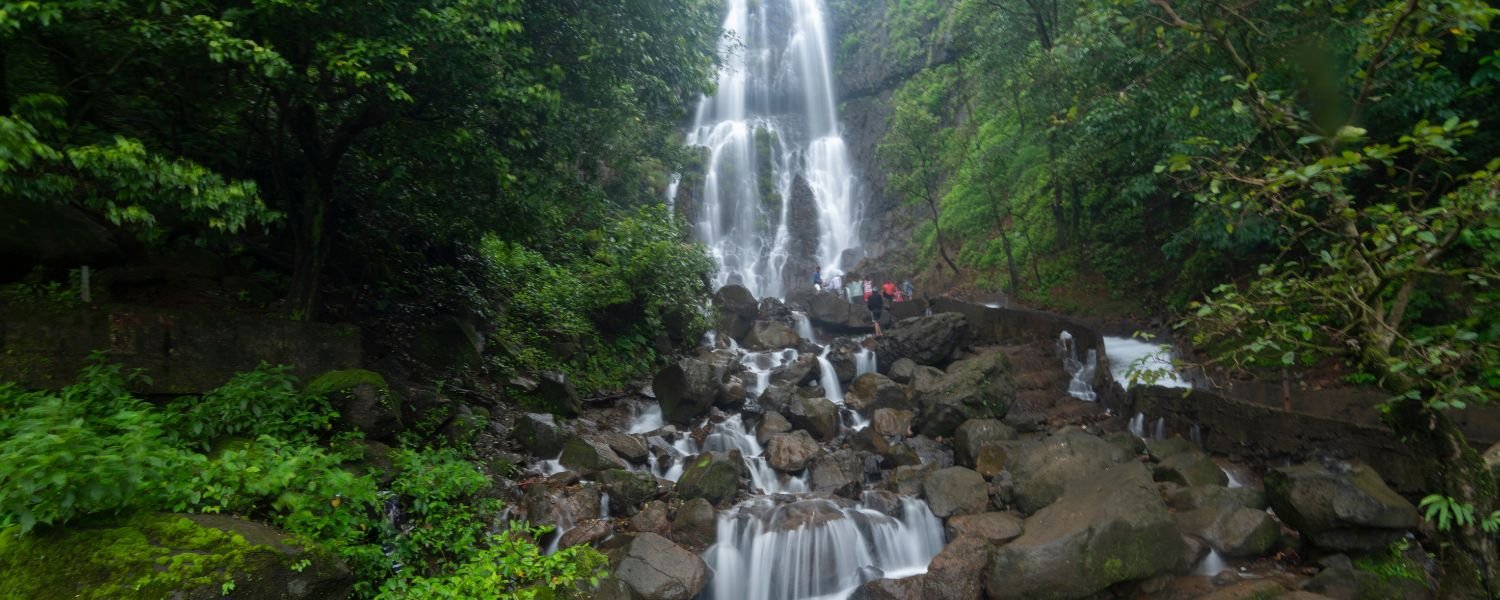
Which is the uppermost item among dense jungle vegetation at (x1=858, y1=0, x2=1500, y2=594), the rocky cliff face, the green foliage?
the rocky cliff face

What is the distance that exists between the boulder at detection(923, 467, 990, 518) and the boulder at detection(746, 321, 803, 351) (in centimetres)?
922

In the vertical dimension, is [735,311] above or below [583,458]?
above

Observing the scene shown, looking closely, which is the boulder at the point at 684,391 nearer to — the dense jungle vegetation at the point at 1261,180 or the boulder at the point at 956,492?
the boulder at the point at 956,492

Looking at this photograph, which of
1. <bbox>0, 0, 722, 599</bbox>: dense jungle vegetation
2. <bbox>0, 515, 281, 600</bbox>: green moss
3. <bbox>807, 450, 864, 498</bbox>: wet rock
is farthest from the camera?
<bbox>807, 450, 864, 498</bbox>: wet rock

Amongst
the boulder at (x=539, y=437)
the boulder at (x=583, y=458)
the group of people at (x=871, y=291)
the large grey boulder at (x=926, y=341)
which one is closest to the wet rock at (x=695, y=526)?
the boulder at (x=583, y=458)

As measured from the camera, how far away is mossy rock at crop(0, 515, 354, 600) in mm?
3672

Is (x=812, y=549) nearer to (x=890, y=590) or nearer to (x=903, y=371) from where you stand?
(x=890, y=590)

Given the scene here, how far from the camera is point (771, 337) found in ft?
62.3

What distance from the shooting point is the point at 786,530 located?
873 centimetres

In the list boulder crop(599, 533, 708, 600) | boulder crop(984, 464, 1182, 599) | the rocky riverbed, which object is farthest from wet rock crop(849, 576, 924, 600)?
boulder crop(599, 533, 708, 600)

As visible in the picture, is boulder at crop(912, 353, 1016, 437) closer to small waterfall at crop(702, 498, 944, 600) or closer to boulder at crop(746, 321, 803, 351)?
small waterfall at crop(702, 498, 944, 600)

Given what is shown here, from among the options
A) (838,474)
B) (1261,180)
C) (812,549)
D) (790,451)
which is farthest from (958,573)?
(1261,180)

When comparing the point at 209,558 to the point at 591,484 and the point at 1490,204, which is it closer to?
the point at 591,484

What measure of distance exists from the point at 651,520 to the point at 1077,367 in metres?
9.39
